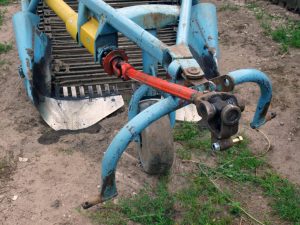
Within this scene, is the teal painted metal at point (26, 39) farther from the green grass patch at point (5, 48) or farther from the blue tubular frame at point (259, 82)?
the blue tubular frame at point (259, 82)

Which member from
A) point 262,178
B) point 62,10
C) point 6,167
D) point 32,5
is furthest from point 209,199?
point 32,5

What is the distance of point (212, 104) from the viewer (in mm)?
1982

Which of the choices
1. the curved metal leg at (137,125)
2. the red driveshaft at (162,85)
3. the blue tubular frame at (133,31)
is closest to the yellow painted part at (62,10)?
the blue tubular frame at (133,31)

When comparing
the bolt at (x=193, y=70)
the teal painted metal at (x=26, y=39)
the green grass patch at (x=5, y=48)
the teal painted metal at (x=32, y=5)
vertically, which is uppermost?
the bolt at (x=193, y=70)

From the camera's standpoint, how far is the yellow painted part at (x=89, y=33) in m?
3.03

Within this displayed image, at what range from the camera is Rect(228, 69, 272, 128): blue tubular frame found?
2.44m

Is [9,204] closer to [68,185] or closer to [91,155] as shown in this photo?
[68,185]

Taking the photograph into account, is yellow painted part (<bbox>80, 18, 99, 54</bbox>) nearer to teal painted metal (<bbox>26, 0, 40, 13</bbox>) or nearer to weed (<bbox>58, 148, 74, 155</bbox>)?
weed (<bbox>58, 148, 74, 155</bbox>)

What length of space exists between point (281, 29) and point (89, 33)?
341cm

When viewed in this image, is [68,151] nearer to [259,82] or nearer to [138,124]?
[138,124]

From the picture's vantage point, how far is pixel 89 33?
3.05 m

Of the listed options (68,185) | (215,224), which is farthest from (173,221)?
(68,185)

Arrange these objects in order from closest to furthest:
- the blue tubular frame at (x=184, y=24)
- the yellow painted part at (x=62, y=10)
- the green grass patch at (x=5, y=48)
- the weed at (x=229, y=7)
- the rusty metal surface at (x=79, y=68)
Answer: the blue tubular frame at (x=184, y=24), the yellow painted part at (x=62, y=10), the rusty metal surface at (x=79, y=68), the green grass patch at (x=5, y=48), the weed at (x=229, y=7)

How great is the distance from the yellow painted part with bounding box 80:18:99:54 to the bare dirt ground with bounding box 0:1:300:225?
3.17ft
